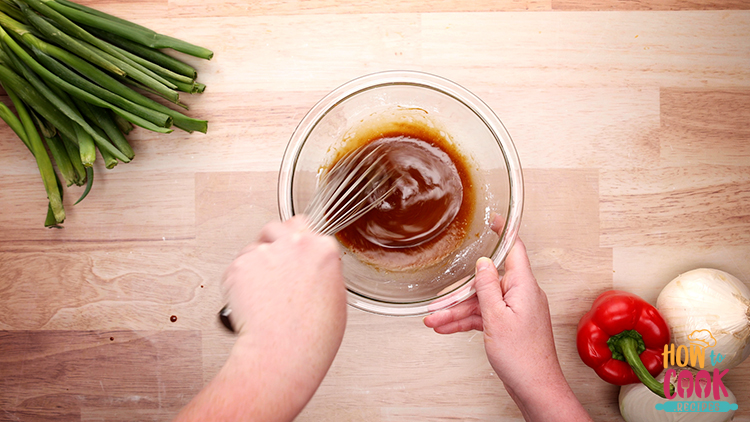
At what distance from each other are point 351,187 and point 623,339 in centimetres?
71

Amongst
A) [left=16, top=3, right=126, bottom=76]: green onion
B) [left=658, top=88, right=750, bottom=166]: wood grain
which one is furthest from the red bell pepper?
[left=16, top=3, right=126, bottom=76]: green onion

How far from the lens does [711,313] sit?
0.99m

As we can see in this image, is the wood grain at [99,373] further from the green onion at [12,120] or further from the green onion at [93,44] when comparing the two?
the green onion at [93,44]

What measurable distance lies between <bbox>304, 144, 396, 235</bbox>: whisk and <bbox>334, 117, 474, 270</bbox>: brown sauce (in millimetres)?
14

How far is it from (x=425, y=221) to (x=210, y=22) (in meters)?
0.69

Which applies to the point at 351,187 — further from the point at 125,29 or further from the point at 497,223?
the point at 125,29

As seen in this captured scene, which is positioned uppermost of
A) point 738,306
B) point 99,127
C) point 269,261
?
point 99,127

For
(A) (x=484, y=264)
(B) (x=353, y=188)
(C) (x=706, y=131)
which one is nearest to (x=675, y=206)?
(C) (x=706, y=131)

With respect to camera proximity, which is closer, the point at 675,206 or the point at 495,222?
the point at 495,222

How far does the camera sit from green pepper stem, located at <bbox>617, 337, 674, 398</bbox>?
0.97 m

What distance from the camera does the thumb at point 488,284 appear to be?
863mm

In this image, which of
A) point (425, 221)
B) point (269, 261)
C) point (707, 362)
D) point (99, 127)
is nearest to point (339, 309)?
point (269, 261)

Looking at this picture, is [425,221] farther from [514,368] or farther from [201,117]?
[201,117]

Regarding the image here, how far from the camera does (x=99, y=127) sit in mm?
1042
